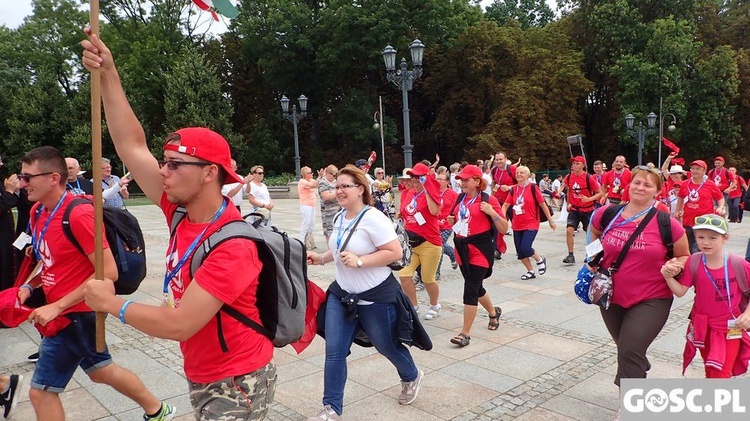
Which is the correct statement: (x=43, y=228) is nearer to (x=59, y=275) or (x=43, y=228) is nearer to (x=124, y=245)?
(x=59, y=275)

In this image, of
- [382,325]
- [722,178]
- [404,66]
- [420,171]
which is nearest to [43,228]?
[382,325]

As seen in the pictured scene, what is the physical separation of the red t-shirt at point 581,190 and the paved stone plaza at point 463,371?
3220 millimetres

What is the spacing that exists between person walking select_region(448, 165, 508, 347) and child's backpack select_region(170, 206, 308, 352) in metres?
3.54

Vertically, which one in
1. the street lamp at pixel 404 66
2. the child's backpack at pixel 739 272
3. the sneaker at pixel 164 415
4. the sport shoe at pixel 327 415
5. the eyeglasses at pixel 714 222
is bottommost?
the sport shoe at pixel 327 415

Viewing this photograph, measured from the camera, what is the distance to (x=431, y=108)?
44281 mm

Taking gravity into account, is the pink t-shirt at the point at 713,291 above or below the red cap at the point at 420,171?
below

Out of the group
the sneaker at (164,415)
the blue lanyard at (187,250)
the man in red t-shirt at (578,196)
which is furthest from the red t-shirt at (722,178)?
the blue lanyard at (187,250)

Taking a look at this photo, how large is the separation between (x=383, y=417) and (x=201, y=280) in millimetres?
2582

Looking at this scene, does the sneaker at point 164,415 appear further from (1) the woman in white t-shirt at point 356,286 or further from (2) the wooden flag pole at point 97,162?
(2) the wooden flag pole at point 97,162

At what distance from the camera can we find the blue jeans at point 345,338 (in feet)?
12.7

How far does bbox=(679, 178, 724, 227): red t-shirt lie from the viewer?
30.3ft

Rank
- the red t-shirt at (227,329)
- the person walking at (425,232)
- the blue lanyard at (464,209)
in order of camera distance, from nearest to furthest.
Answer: the red t-shirt at (227,329)
the blue lanyard at (464,209)
the person walking at (425,232)

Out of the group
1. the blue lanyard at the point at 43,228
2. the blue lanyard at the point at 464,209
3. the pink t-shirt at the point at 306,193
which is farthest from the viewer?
the pink t-shirt at the point at 306,193

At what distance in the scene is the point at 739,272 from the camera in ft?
12.2
